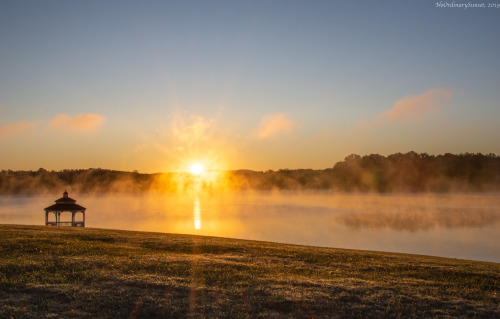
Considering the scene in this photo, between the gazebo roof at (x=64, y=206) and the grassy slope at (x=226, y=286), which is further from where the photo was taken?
the gazebo roof at (x=64, y=206)

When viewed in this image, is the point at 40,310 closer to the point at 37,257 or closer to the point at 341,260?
the point at 37,257

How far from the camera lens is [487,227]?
7494cm

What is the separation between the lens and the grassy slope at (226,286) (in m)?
13.6

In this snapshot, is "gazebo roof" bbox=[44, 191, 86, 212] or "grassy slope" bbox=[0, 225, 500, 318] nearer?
"grassy slope" bbox=[0, 225, 500, 318]

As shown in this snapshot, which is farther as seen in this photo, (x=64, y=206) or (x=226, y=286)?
(x=64, y=206)

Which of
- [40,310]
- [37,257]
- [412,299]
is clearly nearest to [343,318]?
[412,299]

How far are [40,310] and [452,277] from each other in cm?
1726

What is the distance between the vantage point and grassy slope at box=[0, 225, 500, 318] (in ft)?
44.7

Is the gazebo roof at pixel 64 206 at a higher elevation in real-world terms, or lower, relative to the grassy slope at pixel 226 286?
higher

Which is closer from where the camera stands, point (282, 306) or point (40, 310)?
point (40, 310)

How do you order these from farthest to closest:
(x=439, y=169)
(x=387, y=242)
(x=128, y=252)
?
(x=439, y=169), (x=387, y=242), (x=128, y=252)

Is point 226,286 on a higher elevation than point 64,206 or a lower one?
lower

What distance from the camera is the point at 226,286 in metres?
16.4

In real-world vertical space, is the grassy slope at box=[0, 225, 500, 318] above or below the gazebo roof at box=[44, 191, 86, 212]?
below
